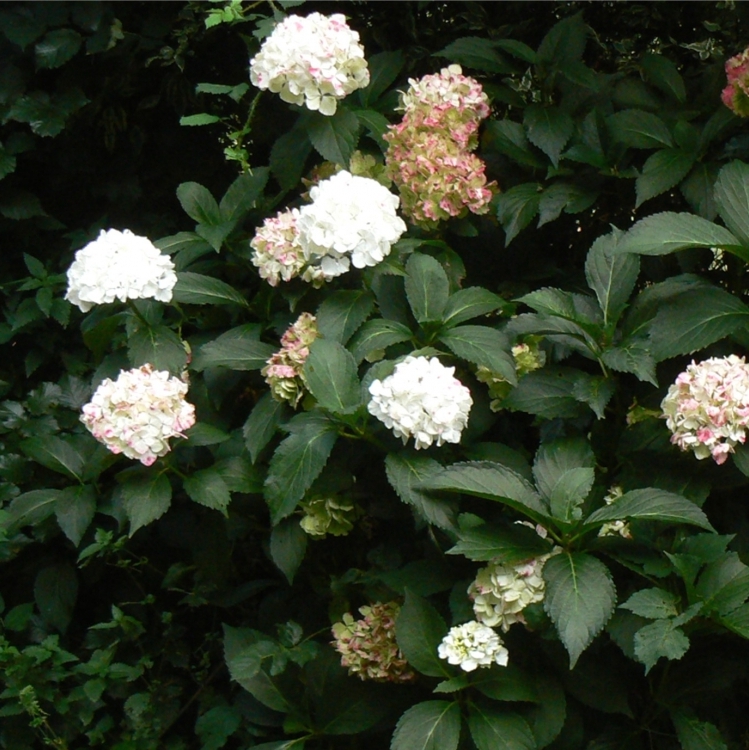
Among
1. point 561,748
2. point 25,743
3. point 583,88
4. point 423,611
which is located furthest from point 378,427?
point 25,743

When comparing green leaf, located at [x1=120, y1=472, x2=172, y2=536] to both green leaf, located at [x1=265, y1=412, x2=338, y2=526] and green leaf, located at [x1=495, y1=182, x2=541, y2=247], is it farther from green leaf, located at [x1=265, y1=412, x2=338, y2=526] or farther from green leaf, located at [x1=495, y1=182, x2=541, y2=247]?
green leaf, located at [x1=495, y1=182, x2=541, y2=247]

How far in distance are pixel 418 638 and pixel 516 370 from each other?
0.51 meters

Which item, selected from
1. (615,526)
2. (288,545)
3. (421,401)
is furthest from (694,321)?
(288,545)

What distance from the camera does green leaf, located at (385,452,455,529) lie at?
156 cm

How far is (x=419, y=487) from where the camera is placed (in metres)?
1.54

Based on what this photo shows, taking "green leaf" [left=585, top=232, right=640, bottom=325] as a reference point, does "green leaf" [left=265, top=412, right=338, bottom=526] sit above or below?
below

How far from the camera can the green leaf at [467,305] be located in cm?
174

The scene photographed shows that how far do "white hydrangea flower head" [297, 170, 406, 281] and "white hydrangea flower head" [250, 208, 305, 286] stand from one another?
7 cm

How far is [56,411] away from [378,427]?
1.05 m

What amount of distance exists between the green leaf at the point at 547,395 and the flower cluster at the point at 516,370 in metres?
0.06

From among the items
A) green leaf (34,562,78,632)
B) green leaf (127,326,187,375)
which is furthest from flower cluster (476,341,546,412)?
green leaf (34,562,78,632)

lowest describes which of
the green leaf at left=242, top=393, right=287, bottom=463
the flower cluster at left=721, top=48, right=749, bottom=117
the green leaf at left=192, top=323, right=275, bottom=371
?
the green leaf at left=242, top=393, right=287, bottom=463

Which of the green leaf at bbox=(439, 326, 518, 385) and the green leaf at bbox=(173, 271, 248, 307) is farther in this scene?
the green leaf at bbox=(173, 271, 248, 307)

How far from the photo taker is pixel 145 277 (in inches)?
69.8
